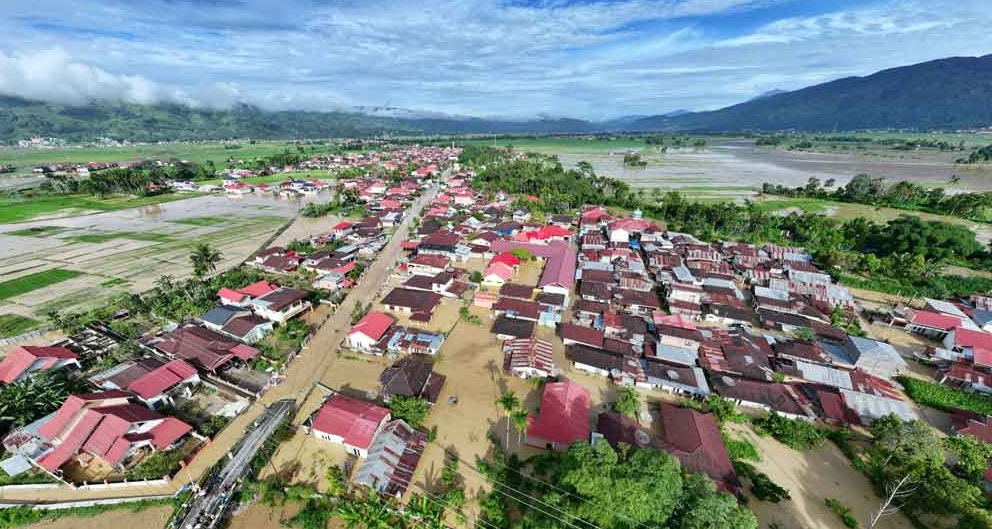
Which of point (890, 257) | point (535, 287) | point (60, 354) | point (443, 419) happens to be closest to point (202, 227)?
point (60, 354)

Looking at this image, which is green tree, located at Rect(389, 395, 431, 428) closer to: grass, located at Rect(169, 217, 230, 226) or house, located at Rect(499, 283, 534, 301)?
house, located at Rect(499, 283, 534, 301)

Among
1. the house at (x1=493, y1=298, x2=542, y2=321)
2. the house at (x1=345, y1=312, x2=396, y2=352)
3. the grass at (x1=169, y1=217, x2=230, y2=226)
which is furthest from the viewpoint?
the grass at (x1=169, y1=217, x2=230, y2=226)

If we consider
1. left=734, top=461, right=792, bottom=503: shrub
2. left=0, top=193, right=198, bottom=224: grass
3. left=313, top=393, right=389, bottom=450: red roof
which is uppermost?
left=0, top=193, right=198, bottom=224: grass

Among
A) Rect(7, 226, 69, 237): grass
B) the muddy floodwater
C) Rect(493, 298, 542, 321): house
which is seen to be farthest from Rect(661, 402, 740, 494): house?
Rect(7, 226, 69, 237): grass

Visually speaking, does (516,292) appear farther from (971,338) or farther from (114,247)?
(114,247)

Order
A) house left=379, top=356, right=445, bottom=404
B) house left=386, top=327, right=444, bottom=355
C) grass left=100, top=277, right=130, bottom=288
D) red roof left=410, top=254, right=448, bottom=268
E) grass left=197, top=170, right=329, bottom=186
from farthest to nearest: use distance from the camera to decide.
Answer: grass left=197, top=170, right=329, bottom=186 < red roof left=410, top=254, right=448, bottom=268 < grass left=100, top=277, right=130, bottom=288 < house left=386, top=327, right=444, bottom=355 < house left=379, top=356, right=445, bottom=404

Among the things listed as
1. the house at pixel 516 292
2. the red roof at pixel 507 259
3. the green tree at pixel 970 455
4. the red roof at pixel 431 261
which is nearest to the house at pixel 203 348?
the red roof at pixel 431 261

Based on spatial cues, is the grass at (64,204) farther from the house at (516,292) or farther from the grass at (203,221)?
the house at (516,292)
